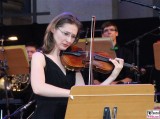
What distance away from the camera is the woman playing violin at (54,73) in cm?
247

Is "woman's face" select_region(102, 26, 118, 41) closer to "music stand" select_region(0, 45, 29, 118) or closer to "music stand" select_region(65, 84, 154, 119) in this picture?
"music stand" select_region(0, 45, 29, 118)

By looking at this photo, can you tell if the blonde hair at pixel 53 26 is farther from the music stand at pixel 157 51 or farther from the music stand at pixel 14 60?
the music stand at pixel 14 60

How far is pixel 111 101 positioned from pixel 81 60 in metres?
1.02

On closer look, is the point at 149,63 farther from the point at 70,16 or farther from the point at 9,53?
the point at 70,16

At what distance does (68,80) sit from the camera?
8.86 ft

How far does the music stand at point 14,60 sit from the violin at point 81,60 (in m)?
1.50

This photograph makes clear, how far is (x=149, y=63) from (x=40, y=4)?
2678mm

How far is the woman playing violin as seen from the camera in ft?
8.11

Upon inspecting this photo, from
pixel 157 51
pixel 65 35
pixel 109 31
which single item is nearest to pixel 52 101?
pixel 65 35

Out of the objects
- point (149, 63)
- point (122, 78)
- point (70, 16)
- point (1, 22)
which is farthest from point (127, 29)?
point (70, 16)

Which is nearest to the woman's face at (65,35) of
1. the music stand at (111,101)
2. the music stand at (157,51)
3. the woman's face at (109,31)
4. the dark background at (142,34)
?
the music stand at (111,101)

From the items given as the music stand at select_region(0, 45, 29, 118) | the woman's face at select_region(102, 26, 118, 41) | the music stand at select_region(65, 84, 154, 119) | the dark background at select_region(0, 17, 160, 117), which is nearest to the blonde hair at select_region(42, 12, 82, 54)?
the music stand at select_region(65, 84, 154, 119)

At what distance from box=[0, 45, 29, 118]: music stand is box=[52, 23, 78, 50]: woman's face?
6.83 feet

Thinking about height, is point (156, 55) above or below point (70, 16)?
below
